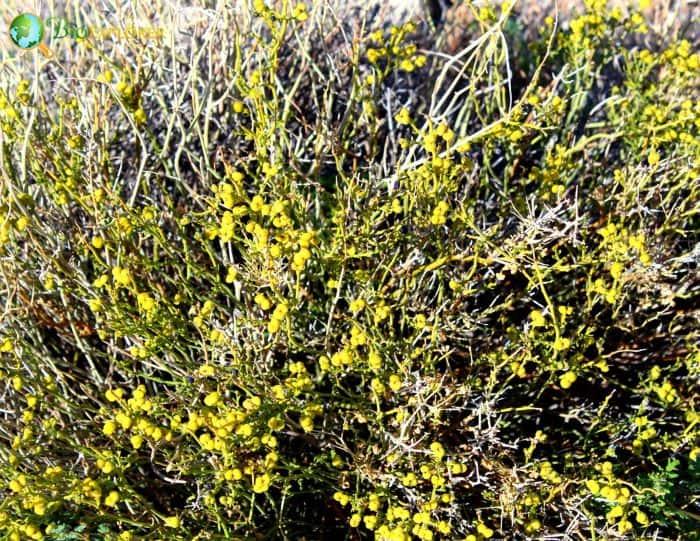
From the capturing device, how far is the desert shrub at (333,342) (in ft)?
5.71

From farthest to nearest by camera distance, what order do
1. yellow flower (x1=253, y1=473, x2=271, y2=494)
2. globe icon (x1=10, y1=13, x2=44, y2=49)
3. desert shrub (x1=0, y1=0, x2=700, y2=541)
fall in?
1. globe icon (x1=10, y1=13, x2=44, y2=49)
2. desert shrub (x1=0, y1=0, x2=700, y2=541)
3. yellow flower (x1=253, y1=473, x2=271, y2=494)

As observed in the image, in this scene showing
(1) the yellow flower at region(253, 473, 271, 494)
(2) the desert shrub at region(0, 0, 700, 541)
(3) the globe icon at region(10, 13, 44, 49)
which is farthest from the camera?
(3) the globe icon at region(10, 13, 44, 49)

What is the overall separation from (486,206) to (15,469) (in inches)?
61.2

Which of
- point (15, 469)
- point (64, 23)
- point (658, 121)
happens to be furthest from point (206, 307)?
point (658, 121)

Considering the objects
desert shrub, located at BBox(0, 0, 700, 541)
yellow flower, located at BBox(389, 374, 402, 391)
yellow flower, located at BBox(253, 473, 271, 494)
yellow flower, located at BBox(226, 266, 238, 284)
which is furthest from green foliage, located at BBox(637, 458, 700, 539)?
yellow flower, located at BBox(226, 266, 238, 284)

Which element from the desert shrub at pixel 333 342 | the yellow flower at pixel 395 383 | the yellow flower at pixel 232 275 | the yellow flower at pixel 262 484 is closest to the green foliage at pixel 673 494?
the desert shrub at pixel 333 342

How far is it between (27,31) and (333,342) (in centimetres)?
116

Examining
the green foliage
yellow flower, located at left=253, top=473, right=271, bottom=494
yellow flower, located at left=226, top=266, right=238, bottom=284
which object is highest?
yellow flower, located at left=226, top=266, right=238, bottom=284

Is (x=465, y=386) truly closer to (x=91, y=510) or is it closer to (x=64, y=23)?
(x=91, y=510)

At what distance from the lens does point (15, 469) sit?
5.57ft

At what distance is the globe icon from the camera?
1.87 meters

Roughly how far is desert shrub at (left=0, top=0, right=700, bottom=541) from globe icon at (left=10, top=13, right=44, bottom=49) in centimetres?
12

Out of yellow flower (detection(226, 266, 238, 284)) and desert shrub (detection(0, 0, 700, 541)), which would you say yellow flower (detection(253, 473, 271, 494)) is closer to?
desert shrub (detection(0, 0, 700, 541))

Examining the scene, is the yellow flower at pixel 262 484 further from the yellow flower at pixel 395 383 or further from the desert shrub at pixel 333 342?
the yellow flower at pixel 395 383
